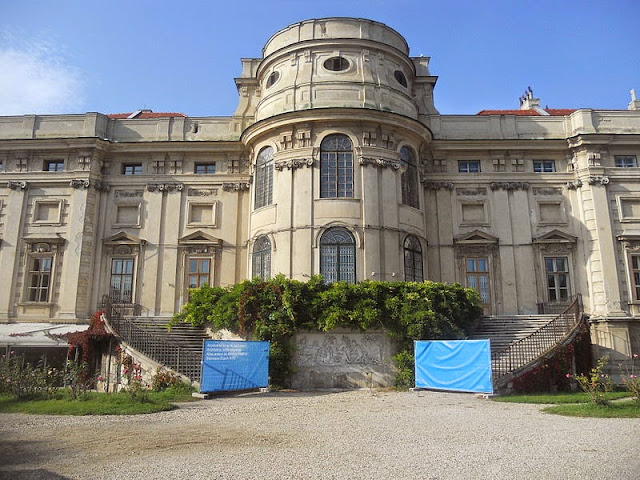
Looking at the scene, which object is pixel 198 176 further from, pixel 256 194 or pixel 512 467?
pixel 512 467

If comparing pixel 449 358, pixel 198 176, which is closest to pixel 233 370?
pixel 449 358

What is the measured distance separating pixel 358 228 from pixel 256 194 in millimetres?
5730

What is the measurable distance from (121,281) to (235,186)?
7509mm

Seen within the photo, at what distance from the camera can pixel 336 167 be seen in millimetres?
24938

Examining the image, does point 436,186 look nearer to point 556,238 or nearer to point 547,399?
point 556,238

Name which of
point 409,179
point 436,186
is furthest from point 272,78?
point 436,186

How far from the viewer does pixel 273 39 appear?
28578 millimetres

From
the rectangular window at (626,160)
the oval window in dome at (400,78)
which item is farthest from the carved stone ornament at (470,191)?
the rectangular window at (626,160)

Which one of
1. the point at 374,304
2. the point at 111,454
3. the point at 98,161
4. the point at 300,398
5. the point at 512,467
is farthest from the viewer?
the point at 98,161

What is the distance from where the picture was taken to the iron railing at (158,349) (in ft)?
59.0

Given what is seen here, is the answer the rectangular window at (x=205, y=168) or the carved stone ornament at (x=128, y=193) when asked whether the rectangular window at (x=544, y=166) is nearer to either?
the rectangular window at (x=205, y=168)

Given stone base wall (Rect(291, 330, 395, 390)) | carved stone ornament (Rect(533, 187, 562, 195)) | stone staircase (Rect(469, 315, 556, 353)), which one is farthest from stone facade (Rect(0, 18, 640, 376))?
stone base wall (Rect(291, 330, 395, 390))

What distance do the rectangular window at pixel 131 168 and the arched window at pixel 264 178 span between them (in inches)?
276

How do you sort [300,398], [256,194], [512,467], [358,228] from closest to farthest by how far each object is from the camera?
[512,467], [300,398], [358,228], [256,194]
